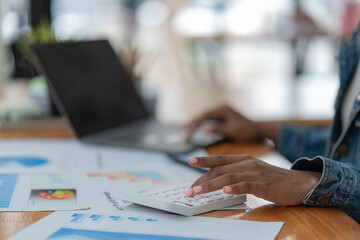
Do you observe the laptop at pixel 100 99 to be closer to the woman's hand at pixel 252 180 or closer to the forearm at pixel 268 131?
the forearm at pixel 268 131

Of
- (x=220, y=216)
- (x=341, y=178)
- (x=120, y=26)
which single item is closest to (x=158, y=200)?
(x=220, y=216)

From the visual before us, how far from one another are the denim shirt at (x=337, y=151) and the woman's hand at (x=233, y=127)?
0.19 feet

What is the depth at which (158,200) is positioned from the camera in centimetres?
72

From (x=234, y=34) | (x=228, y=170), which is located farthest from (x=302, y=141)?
(x=234, y=34)

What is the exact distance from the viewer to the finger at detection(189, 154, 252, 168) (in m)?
0.76

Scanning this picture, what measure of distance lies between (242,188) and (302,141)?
662 mm

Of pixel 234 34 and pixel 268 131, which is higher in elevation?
pixel 268 131

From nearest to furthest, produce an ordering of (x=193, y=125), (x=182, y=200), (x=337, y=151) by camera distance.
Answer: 1. (x=182, y=200)
2. (x=337, y=151)
3. (x=193, y=125)

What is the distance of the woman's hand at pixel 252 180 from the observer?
0.74 m

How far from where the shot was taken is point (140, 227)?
67 centimetres

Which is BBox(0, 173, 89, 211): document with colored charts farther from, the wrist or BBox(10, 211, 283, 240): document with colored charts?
the wrist

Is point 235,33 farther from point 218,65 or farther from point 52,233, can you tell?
point 52,233

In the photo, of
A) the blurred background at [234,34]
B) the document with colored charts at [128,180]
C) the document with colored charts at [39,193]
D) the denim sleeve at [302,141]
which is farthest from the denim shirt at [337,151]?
the blurred background at [234,34]

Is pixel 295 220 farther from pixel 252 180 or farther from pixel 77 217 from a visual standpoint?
pixel 77 217
